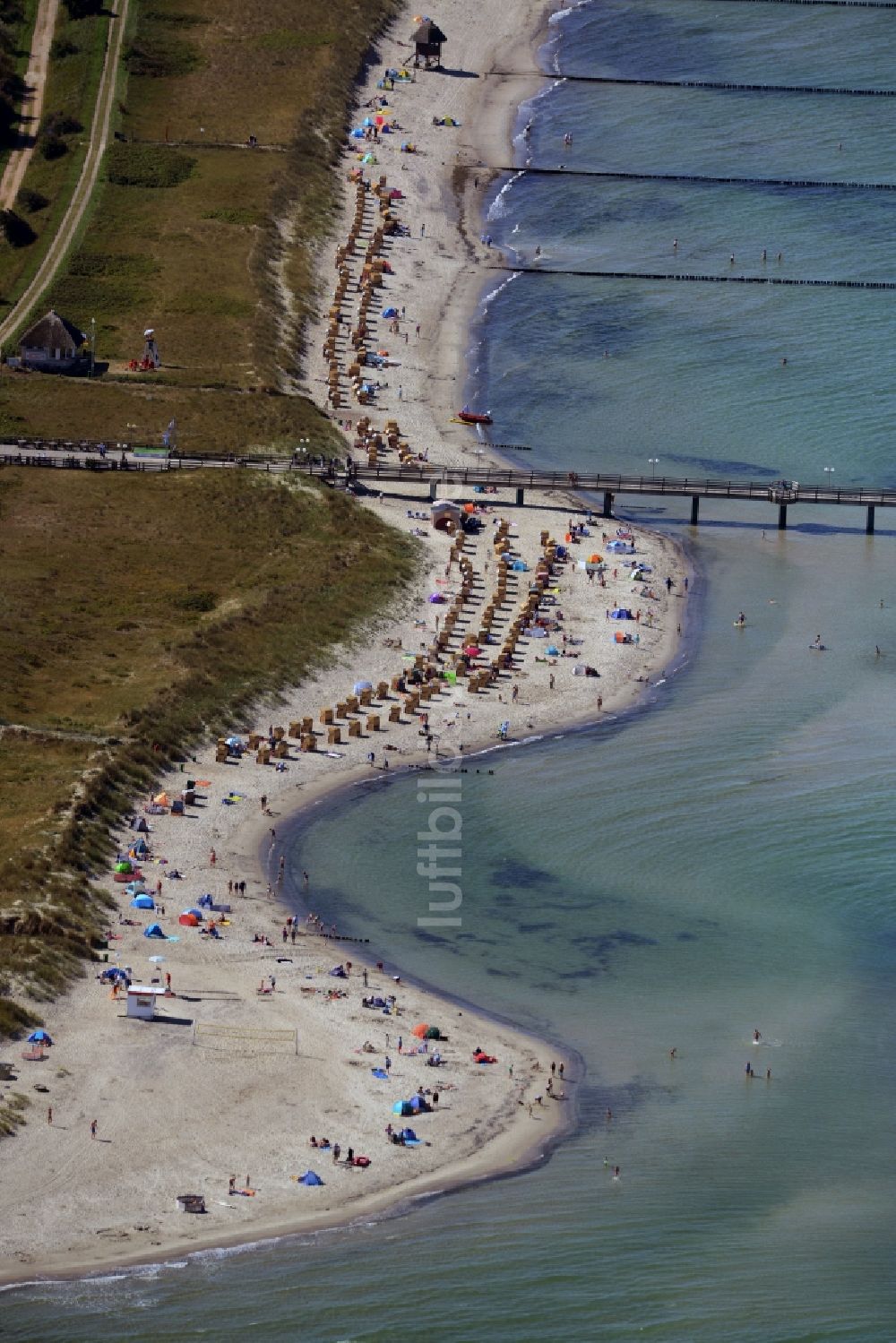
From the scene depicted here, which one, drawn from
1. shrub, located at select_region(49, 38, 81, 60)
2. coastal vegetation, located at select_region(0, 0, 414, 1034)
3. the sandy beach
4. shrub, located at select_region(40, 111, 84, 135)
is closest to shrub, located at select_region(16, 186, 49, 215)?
coastal vegetation, located at select_region(0, 0, 414, 1034)

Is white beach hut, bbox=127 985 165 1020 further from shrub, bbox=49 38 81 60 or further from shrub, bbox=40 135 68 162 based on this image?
shrub, bbox=49 38 81 60

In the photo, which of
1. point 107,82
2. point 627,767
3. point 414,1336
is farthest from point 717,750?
point 107,82

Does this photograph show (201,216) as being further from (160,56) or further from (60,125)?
(160,56)

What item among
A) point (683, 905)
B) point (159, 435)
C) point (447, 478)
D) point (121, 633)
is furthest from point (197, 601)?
point (683, 905)

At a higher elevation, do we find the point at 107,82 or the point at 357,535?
the point at 107,82

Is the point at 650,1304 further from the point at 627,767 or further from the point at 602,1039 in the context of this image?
the point at 627,767

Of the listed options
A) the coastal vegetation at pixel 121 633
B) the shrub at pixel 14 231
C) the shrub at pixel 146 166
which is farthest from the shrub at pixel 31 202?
the coastal vegetation at pixel 121 633

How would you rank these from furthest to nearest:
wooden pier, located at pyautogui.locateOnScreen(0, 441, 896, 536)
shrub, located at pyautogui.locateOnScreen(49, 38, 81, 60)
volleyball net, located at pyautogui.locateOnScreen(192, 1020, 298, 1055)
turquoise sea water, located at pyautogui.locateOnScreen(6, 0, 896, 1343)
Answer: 1. shrub, located at pyautogui.locateOnScreen(49, 38, 81, 60)
2. wooden pier, located at pyautogui.locateOnScreen(0, 441, 896, 536)
3. volleyball net, located at pyautogui.locateOnScreen(192, 1020, 298, 1055)
4. turquoise sea water, located at pyautogui.locateOnScreen(6, 0, 896, 1343)
